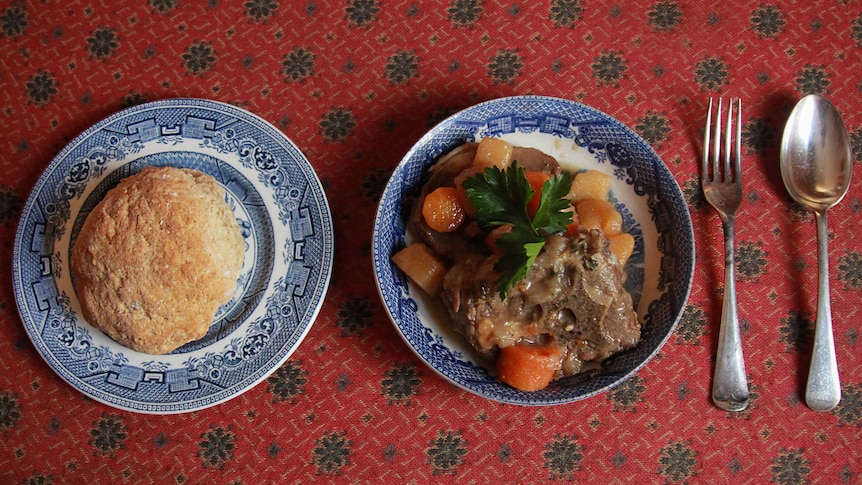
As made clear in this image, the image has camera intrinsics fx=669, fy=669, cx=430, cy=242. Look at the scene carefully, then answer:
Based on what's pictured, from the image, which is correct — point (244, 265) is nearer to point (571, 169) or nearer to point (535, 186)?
point (535, 186)

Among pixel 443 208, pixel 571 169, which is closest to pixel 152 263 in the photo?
pixel 443 208

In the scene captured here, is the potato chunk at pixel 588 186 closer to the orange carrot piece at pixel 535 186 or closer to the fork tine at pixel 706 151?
the orange carrot piece at pixel 535 186

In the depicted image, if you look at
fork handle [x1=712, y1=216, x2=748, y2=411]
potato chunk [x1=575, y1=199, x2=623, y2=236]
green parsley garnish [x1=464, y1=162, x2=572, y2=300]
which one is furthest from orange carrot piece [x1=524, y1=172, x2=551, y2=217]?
fork handle [x1=712, y1=216, x2=748, y2=411]

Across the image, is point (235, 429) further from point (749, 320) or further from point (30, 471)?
point (749, 320)

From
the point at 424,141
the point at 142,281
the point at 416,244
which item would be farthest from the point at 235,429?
the point at 424,141

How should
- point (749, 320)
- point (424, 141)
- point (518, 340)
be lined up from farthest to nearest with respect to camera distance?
point (749, 320) < point (424, 141) < point (518, 340)

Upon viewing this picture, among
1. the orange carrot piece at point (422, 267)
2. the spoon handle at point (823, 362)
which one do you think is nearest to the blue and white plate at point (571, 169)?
the orange carrot piece at point (422, 267)
